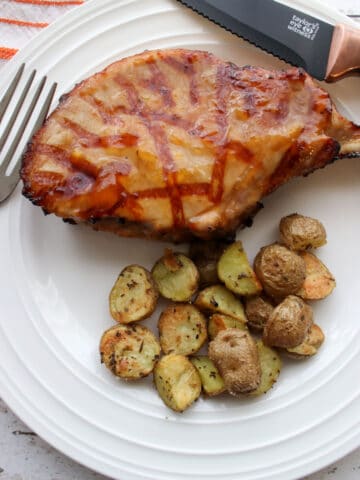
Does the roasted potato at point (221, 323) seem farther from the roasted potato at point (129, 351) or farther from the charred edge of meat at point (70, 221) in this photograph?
the charred edge of meat at point (70, 221)

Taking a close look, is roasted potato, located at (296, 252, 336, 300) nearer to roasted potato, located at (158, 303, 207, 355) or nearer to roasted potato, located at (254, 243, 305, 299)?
roasted potato, located at (254, 243, 305, 299)

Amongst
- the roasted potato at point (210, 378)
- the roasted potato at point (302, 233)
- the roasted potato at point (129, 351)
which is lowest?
the roasted potato at point (210, 378)

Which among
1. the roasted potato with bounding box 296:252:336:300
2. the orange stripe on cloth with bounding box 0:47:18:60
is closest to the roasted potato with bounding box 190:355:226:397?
the roasted potato with bounding box 296:252:336:300

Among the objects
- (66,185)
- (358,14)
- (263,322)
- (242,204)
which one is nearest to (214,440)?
(263,322)

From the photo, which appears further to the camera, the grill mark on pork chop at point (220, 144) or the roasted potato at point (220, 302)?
the roasted potato at point (220, 302)

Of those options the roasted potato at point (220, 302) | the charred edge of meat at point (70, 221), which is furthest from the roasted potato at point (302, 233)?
the charred edge of meat at point (70, 221)

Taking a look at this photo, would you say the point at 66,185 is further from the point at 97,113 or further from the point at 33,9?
the point at 33,9

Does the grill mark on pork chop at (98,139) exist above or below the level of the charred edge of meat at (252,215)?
above

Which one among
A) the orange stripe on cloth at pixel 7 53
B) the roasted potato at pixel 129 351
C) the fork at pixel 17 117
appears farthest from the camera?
the orange stripe on cloth at pixel 7 53
